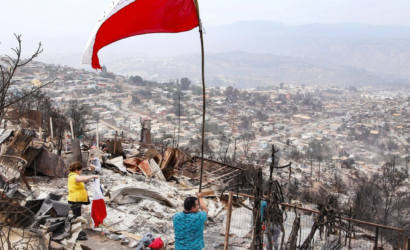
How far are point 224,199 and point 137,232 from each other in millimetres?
3676

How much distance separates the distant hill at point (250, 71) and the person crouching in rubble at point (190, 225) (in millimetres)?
138909

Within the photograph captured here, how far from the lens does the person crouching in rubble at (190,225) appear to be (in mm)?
2910

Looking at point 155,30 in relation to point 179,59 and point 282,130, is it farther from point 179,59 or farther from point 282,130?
point 179,59

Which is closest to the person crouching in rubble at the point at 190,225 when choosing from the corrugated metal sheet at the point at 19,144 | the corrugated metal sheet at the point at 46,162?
the corrugated metal sheet at the point at 19,144

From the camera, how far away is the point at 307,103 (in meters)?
83.1

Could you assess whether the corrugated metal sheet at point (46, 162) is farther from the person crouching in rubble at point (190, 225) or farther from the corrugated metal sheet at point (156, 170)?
the person crouching in rubble at point (190, 225)

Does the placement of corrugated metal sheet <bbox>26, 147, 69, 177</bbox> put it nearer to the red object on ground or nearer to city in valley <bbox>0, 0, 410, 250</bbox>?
city in valley <bbox>0, 0, 410, 250</bbox>

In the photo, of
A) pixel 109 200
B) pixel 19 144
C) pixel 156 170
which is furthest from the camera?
pixel 156 170

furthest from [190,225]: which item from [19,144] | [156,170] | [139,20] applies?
[156,170]

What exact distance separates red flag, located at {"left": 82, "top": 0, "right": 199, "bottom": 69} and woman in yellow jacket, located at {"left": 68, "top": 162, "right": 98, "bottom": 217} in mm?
1522

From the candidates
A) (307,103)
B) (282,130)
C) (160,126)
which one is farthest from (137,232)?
(307,103)

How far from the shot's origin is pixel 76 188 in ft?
15.3

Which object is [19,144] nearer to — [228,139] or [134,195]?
[134,195]

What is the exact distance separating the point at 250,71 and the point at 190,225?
577ft
